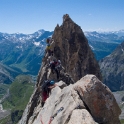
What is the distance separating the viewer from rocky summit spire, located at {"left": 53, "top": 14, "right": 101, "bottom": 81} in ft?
217

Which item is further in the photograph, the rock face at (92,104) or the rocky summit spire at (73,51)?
the rocky summit spire at (73,51)

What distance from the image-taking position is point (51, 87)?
29.3m

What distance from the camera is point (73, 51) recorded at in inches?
2795

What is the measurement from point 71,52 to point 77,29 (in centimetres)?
969

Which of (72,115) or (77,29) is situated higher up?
(77,29)

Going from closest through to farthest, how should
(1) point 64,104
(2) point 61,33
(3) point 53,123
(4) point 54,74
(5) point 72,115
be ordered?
1. (5) point 72,115
2. (3) point 53,123
3. (1) point 64,104
4. (4) point 54,74
5. (2) point 61,33

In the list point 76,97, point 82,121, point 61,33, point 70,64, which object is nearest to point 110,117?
point 76,97

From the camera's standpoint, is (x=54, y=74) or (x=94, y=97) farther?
(x=54, y=74)

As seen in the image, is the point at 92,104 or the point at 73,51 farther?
the point at 73,51

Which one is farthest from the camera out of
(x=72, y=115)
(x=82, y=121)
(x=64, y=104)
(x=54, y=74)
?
(x=54, y=74)

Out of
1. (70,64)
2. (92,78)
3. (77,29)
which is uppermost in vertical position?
(77,29)

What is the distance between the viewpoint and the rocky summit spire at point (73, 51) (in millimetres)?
66125

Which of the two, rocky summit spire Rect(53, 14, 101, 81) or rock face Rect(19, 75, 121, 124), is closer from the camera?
rock face Rect(19, 75, 121, 124)

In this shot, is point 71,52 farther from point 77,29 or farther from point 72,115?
point 72,115
